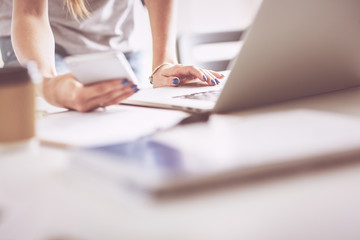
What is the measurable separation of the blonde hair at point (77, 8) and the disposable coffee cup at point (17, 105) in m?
1.01

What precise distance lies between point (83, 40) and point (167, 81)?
2.20ft

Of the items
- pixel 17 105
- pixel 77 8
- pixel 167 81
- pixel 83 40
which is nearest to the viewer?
pixel 17 105

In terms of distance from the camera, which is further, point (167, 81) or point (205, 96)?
point (167, 81)

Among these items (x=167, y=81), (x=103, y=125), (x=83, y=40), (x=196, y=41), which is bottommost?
(x=196, y=41)

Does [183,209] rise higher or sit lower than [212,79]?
higher

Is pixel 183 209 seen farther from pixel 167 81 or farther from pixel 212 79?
pixel 167 81

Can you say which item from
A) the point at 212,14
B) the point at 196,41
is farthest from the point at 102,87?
the point at 212,14

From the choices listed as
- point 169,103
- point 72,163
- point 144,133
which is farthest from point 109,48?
point 72,163

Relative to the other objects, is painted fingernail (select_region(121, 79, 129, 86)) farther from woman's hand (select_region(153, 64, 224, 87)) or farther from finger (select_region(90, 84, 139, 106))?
woman's hand (select_region(153, 64, 224, 87))

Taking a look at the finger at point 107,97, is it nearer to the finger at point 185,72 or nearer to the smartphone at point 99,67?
the smartphone at point 99,67

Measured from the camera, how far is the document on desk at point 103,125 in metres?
0.62

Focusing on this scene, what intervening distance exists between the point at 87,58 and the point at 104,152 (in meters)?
0.36

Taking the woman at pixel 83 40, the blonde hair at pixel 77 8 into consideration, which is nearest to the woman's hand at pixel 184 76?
the woman at pixel 83 40

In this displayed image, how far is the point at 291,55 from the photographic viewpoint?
0.76 meters
